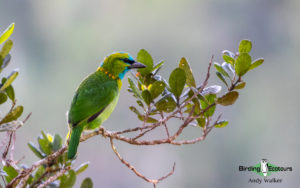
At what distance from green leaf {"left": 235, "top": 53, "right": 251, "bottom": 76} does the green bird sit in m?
0.62

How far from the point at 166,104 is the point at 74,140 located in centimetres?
51

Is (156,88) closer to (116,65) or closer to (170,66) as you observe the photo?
(116,65)

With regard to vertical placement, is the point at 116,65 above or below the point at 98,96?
above

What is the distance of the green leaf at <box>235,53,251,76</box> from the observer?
5.90 feet

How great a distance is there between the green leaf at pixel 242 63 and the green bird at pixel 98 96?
625mm

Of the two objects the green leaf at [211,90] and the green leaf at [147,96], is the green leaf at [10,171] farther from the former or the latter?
the green leaf at [211,90]

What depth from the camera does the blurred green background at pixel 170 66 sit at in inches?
754

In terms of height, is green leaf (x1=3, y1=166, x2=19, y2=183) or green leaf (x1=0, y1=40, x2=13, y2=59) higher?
green leaf (x1=0, y1=40, x2=13, y2=59)

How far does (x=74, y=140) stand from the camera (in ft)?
7.01

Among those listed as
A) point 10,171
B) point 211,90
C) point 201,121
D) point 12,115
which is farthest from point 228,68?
point 10,171

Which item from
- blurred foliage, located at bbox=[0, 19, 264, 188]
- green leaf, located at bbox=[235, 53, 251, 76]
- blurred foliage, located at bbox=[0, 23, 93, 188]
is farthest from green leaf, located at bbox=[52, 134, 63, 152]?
green leaf, located at bbox=[235, 53, 251, 76]

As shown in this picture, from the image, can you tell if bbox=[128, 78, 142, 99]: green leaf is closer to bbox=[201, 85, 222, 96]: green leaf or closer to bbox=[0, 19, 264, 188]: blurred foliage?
bbox=[0, 19, 264, 188]: blurred foliage

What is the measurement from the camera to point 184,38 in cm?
2611

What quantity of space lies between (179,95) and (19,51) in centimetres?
2493
